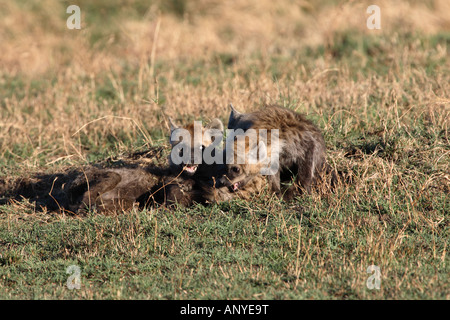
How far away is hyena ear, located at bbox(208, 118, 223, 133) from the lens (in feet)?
22.6

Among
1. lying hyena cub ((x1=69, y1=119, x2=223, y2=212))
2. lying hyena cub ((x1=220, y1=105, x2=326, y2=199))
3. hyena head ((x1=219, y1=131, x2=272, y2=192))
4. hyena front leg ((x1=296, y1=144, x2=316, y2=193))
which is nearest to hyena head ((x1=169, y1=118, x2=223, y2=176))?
lying hyena cub ((x1=69, y1=119, x2=223, y2=212))

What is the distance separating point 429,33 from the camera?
11.7 metres

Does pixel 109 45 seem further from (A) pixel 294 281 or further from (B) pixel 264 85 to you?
(A) pixel 294 281

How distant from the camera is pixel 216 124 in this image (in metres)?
6.91

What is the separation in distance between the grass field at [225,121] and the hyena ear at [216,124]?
0.95m

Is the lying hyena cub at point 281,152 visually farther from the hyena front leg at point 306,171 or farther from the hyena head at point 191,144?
the hyena head at point 191,144

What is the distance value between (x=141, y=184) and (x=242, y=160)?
1.25m

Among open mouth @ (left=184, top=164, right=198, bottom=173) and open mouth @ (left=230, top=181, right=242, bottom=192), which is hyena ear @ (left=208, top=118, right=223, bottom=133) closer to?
open mouth @ (left=184, top=164, right=198, bottom=173)

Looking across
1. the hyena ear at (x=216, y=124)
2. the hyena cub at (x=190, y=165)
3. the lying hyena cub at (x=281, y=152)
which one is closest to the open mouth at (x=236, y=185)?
the lying hyena cub at (x=281, y=152)

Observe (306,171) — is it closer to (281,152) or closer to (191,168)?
(281,152)

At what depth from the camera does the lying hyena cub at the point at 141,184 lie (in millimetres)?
6188

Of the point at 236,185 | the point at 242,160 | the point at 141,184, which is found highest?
the point at 242,160

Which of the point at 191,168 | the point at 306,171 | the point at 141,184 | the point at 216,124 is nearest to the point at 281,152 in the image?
the point at 306,171

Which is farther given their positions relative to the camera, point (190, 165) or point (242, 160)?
point (190, 165)
